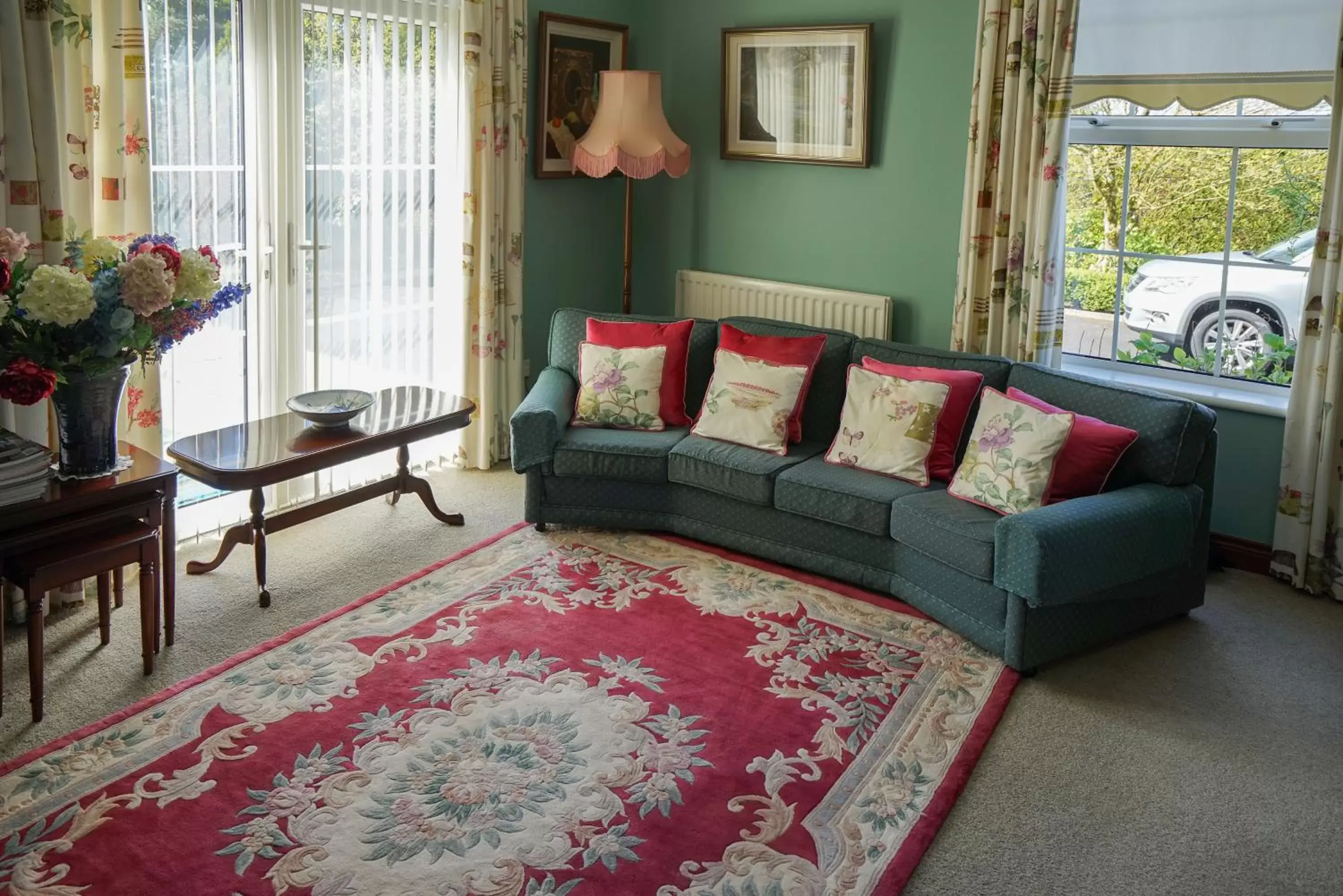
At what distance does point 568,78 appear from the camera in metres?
5.68

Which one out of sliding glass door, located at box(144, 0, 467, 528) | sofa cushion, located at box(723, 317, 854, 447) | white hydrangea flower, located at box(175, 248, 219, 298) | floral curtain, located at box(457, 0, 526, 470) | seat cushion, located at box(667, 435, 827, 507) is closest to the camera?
white hydrangea flower, located at box(175, 248, 219, 298)

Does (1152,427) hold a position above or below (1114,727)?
above

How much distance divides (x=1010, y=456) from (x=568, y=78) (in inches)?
116

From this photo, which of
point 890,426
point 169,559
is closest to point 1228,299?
point 890,426

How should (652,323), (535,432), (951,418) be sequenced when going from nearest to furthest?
1. (951,418)
2. (535,432)
3. (652,323)

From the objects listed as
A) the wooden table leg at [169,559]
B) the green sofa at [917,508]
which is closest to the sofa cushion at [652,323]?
the green sofa at [917,508]

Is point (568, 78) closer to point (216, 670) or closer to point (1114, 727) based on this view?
point (216, 670)

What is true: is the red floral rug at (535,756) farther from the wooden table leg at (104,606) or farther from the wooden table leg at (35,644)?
the wooden table leg at (104,606)

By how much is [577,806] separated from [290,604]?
5.22ft

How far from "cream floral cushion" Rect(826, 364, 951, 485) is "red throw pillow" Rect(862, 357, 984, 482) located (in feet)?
0.11

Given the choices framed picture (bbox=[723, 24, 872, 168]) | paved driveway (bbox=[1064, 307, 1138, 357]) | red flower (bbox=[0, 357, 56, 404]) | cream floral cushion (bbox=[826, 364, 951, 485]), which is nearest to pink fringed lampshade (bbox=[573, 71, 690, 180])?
framed picture (bbox=[723, 24, 872, 168])

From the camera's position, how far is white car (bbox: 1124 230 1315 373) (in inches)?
181

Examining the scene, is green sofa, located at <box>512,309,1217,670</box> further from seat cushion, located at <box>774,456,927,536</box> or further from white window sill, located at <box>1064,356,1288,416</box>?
white window sill, located at <box>1064,356,1288,416</box>

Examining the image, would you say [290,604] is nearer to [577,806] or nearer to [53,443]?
[53,443]
